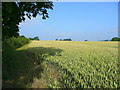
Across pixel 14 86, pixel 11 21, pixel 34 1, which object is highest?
pixel 34 1

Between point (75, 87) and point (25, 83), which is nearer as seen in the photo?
point (75, 87)

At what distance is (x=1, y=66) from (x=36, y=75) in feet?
9.69

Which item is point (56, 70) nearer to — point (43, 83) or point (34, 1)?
point (43, 83)

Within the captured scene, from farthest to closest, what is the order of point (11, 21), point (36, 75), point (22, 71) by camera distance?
point (11, 21), point (22, 71), point (36, 75)

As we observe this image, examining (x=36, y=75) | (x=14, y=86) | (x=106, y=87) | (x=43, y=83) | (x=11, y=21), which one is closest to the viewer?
(x=106, y=87)

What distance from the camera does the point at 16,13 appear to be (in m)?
13.0

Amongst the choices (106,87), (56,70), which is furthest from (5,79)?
(106,87)

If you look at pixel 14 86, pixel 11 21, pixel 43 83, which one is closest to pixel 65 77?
pixel 43 83

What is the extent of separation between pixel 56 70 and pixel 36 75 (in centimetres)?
148

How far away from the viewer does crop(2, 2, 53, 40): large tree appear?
11.1 metres

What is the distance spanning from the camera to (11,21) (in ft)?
41.5

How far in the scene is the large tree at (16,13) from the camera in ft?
36.5

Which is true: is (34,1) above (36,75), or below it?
above

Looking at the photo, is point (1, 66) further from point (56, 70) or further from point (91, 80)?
point (91, 80)
